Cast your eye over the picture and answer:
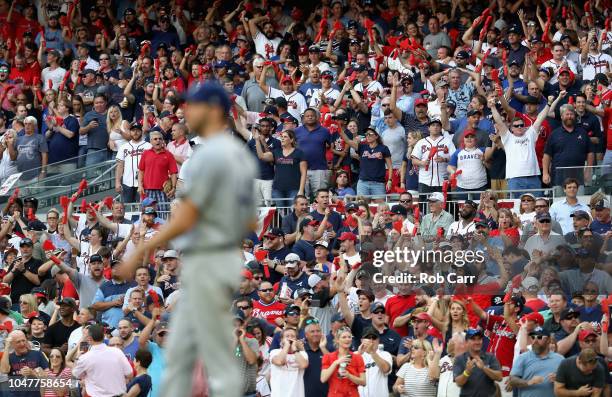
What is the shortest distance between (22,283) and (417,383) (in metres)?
6.59

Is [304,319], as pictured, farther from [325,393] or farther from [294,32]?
[294,32]

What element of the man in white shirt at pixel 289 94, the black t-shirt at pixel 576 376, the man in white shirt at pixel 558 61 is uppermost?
the man in white shirt at pixel 558 61

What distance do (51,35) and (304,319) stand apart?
13.0 metres

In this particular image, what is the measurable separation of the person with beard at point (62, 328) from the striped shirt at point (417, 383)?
382 cm

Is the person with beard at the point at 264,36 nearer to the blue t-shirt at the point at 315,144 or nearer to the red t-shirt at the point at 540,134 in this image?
the blue t-shirt at the point at 315,144

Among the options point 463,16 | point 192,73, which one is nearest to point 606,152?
point 463,16

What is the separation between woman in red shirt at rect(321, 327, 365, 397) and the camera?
13.7 m

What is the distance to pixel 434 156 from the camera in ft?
62.3

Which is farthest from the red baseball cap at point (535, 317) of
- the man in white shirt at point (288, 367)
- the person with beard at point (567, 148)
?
the person with beard at point (567, 148)

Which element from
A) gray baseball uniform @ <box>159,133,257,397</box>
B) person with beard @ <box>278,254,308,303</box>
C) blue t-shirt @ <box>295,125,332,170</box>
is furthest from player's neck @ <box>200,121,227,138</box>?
blue t-shirt @ <box>295,125,332,170</box>

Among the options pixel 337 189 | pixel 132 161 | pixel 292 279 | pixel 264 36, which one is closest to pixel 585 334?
pixel 292 279

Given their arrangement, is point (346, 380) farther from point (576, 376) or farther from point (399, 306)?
point (576, 376)

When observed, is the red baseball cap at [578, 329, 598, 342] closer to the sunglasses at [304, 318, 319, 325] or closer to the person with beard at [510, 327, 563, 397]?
the person with beard at [510, 327, 563, 397]

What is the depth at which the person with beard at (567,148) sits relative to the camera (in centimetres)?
1858
